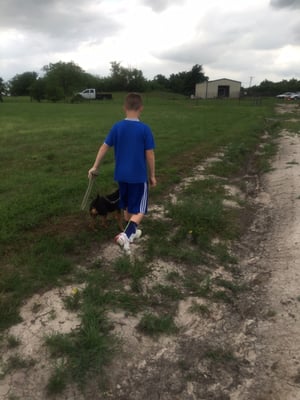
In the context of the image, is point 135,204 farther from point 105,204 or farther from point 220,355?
point 220,355

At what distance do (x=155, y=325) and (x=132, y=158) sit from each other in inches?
75.4

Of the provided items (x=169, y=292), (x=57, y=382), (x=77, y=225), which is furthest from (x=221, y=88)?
(x=57, y=382)

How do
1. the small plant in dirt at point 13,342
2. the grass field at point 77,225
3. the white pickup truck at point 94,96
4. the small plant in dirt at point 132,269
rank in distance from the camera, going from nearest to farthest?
1. the small plant in dirt at point 13,342
2. the grass field at point 77,225
3. the small plant in dirt at point 132,269
4. the white pickup truck at point 94,96

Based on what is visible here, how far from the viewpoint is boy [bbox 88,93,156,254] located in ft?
13.8

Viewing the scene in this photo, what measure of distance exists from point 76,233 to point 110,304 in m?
1.77

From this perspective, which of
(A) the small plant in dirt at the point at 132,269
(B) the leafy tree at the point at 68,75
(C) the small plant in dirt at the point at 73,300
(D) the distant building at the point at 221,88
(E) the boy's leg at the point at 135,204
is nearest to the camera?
(C) the small plant in dirt at the point at 73,300

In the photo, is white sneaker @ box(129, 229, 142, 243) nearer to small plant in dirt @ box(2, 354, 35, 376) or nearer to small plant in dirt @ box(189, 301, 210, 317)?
small plant in dirt @ box(189, 301, 210, 317)

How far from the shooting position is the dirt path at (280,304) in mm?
2795

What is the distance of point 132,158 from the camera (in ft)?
14.1

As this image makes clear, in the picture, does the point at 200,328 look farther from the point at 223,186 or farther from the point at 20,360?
the point at 223,186

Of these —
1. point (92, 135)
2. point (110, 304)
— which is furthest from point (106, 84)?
point (110, 304)

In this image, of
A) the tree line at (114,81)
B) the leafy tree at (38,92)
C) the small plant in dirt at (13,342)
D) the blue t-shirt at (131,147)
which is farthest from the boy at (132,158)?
the tree line at (114,81)

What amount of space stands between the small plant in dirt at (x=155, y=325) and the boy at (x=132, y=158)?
4.00ft

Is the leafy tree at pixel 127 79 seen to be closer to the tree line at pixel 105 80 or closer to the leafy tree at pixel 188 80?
the tree line at pixel 105 80
